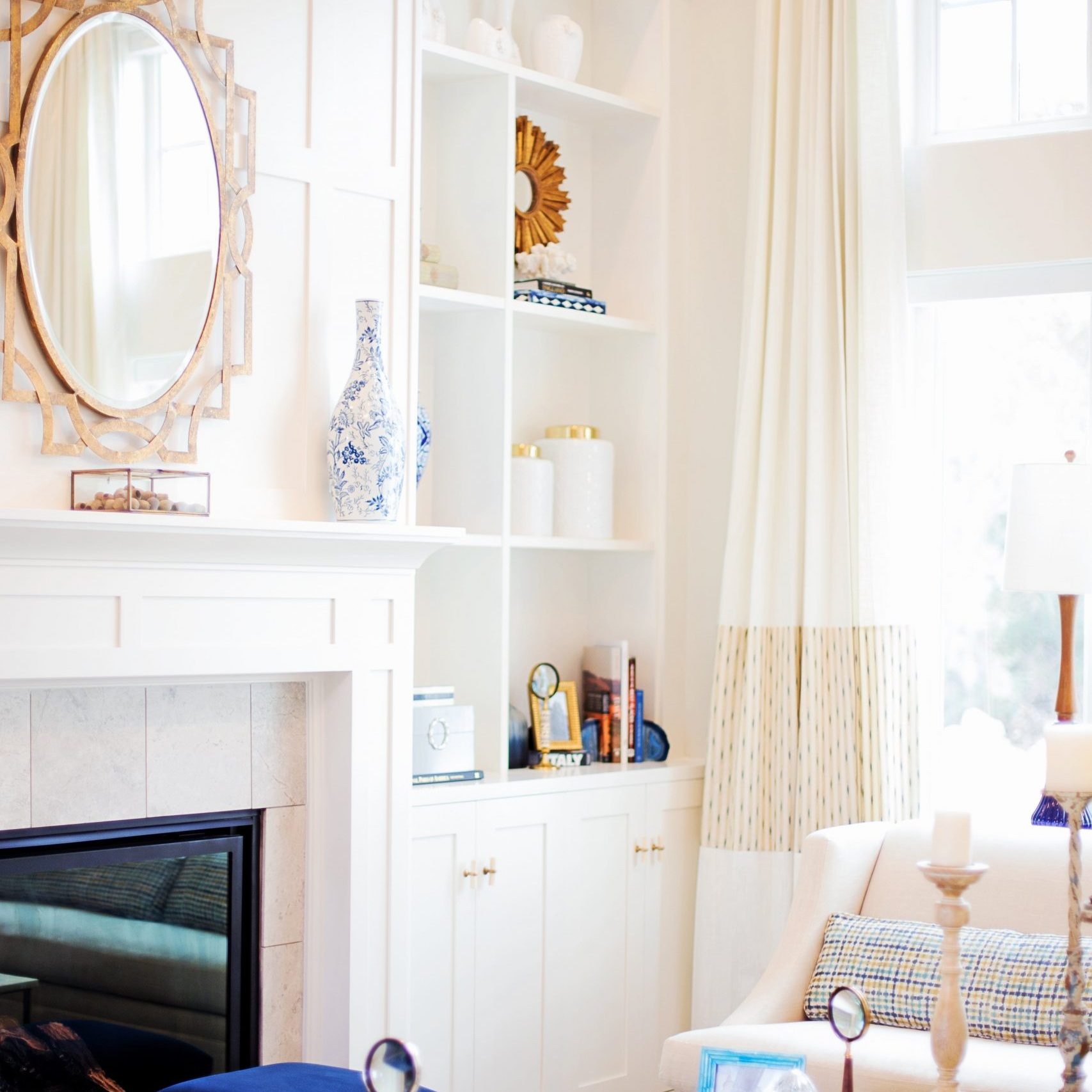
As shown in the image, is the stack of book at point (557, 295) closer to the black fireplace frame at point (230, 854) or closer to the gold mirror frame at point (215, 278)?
the gold mirror frame at point (215, 278)

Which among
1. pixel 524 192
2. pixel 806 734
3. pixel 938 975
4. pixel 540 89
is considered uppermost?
pixel 540 89

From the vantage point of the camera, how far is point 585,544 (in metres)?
3.73

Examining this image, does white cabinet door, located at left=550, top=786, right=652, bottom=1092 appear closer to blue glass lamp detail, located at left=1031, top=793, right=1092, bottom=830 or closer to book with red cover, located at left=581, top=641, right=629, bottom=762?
book with red cover, located at left=581, top=641, right=629, bottom=762

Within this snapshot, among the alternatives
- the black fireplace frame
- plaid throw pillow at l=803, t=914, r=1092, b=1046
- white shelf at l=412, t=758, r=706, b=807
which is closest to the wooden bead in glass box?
the black fireplace frame

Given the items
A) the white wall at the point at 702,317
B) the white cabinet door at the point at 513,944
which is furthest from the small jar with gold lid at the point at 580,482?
the white cabinet door at the point at 513,944

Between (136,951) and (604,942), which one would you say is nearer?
(136,951)

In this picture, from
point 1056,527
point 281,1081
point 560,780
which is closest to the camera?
point 281,1081

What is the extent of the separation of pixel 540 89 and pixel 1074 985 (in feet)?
8.88

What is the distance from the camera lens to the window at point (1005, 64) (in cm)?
358

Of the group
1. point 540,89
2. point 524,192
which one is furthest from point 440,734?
point 540,89

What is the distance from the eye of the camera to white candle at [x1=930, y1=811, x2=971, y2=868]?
162cm

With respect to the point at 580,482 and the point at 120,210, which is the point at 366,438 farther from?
the point at 580,482

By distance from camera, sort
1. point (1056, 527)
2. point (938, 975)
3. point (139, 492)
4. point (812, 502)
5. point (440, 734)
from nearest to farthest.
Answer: point (139, 492)
point (938, 975)
point (1056, 527)
point (440, 734)
point (812, 502)

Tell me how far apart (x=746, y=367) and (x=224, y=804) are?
173cm
